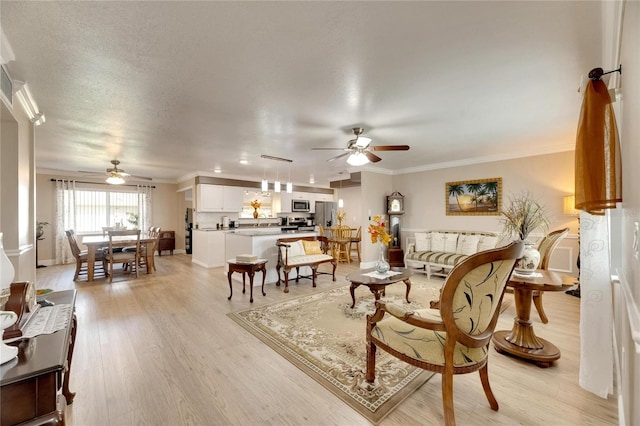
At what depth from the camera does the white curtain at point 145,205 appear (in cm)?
812

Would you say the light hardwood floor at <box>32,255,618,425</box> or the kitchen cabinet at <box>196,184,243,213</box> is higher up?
the kitchen cabinet at <box>196,184,243,213</box>

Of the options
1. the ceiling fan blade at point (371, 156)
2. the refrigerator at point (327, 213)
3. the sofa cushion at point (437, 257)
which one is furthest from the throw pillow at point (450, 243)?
the refrigerator at point (327, 213)

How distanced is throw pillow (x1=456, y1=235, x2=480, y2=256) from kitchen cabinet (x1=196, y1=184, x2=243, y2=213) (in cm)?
574

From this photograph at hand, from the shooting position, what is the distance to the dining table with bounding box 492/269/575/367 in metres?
2.23

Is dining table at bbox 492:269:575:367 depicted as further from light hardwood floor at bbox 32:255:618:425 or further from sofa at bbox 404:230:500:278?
sofa at bbox 404:230:500:278

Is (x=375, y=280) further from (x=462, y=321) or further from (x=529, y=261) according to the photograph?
(x=462, y=321)

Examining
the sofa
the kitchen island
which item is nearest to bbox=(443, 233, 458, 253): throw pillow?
the sofa

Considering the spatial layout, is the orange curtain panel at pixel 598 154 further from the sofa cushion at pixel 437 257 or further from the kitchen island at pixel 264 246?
the kitchen island at pixel 264 246

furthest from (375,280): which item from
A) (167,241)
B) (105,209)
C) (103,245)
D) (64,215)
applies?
(64,215)

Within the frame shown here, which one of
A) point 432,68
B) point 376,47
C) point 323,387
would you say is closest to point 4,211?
point 323,387

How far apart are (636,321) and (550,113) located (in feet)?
10.9

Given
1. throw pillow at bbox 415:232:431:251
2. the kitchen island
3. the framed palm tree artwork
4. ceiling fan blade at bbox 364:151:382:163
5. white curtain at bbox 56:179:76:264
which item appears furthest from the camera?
white curtain at bbox 56:179:76:264

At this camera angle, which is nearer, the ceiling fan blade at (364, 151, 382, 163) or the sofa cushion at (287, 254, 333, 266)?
the ceiling fan blade at (364, 151, 382, 163)

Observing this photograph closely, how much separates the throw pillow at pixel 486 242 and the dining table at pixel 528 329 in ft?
8.61
